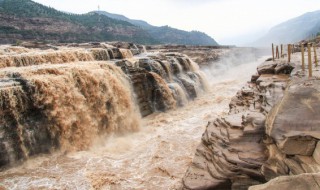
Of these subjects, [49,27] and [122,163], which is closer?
[122,163]

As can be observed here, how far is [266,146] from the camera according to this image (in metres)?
6.59

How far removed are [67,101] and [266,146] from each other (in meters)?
8.34

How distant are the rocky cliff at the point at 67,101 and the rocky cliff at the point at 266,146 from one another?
6139 millimetres

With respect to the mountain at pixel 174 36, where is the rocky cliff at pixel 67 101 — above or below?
below

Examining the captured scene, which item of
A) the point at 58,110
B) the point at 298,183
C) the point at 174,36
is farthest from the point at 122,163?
the point at 174,36

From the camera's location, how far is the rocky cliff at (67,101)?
34.1 feet

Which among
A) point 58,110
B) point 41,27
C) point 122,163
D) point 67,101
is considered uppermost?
point 41,27

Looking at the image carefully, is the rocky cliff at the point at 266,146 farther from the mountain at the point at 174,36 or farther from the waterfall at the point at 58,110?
the mountain at the point at 174,36

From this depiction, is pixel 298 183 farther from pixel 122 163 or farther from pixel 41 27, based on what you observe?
pixel 41 27

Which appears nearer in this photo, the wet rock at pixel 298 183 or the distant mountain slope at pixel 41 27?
the wet rock at pixel 298 183

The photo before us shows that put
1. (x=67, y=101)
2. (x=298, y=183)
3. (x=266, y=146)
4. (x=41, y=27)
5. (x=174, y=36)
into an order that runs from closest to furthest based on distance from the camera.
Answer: (x=298, y=183)
(x=266, y=146)
(x=67, y=101)
(x=41, y=27)
(x=174, y=36)

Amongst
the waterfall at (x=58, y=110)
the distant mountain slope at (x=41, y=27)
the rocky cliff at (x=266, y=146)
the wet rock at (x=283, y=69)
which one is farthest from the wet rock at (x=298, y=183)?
the distant mountain slope at (x=41, y=27)

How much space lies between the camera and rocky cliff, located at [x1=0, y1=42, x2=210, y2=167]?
10.4 metres

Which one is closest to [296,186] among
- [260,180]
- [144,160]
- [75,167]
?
[260,180]
